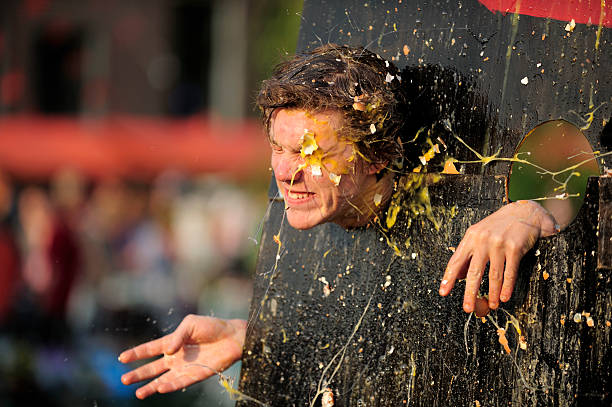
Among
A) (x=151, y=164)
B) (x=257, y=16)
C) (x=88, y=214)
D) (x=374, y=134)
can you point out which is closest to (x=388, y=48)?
(x=374, y=134)

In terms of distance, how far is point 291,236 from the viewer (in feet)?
8.35

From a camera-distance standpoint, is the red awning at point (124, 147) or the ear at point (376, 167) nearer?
the ear at point (376, 167)

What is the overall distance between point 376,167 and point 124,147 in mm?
9733

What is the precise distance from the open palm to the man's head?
61 centimetres

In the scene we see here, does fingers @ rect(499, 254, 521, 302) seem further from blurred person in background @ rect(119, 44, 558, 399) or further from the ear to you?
the ear

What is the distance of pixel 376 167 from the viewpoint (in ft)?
7.28

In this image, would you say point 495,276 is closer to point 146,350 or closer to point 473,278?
point 473,278

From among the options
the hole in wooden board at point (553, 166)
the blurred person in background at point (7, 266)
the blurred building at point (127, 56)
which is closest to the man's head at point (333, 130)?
the hole in wooden board at point (553, 166)

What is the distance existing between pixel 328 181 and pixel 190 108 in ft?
38.6

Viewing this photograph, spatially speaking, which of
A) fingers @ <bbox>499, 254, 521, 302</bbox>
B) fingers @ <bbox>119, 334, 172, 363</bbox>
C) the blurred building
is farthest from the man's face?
the blurred building

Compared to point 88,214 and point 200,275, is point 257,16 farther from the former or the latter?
point 200,275

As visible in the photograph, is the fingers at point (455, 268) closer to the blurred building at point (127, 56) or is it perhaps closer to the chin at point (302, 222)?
the chin at point (302, 222)

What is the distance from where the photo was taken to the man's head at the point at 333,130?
212 centimetres

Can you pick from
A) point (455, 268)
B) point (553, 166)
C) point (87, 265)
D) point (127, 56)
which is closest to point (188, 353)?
point (455, 268)
